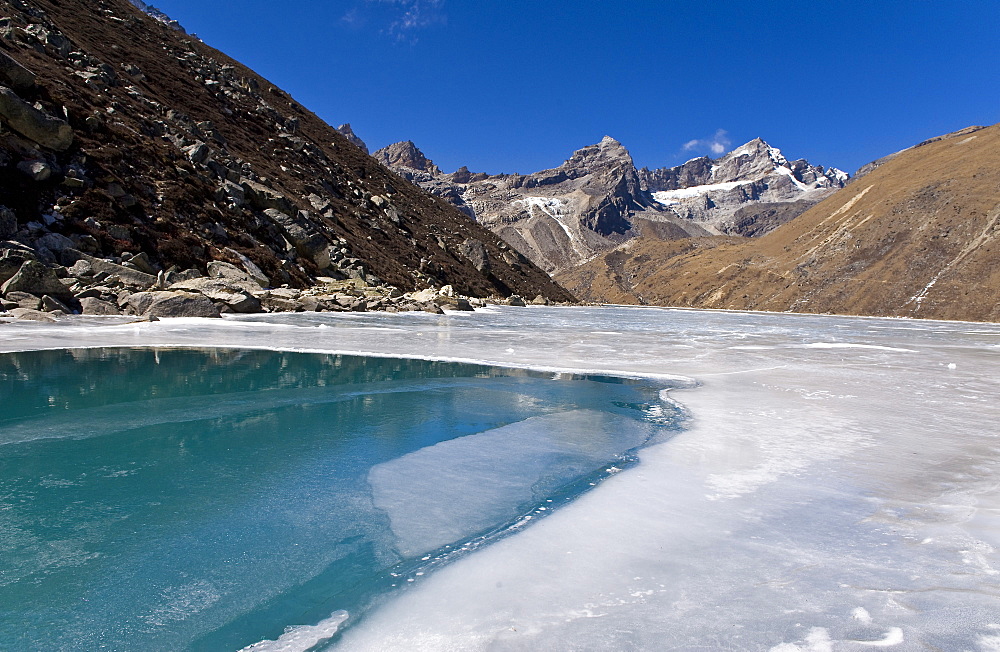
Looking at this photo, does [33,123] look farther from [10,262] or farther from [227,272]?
[227,272]

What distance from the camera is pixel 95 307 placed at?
19.6 metres

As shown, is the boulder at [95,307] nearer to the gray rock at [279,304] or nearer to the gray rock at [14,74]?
the gray rock at [279,304]

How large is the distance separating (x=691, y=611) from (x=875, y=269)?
93.4 metres

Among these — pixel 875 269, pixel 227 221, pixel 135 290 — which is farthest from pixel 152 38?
pixel 875 269

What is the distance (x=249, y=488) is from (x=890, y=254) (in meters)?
95.4

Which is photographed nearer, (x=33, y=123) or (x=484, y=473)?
(x=484, y=473)

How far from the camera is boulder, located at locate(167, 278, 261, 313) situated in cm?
2356

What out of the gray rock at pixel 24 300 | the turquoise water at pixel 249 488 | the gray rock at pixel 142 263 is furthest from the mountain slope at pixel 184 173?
the turquoise water at pixel 249 488

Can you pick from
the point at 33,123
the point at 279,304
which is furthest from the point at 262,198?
the point at 279,304

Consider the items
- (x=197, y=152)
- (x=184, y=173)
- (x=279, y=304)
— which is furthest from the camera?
(x=197, y=152)

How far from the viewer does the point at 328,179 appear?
5338 centimetres

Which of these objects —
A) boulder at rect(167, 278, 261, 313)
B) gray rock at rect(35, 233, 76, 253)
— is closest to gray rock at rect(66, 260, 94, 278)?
gray rock at rect(35, 233, 76, 253)

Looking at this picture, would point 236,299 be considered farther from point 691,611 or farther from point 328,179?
point 328,179

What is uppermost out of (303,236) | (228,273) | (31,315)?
(303,236)
